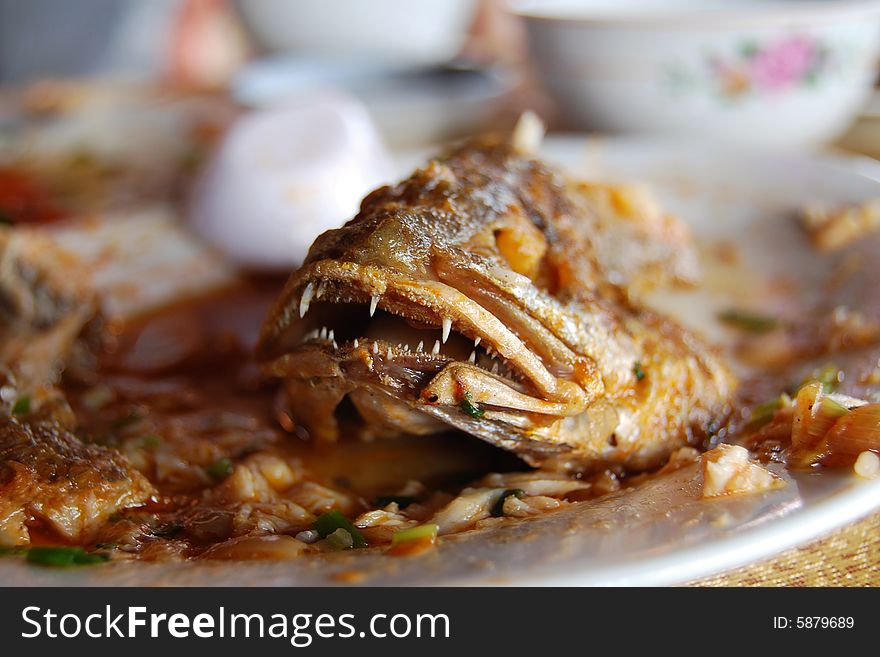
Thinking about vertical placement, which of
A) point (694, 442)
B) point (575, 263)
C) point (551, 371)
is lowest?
point (694, 442)

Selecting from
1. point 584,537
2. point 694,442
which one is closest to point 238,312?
point 694,442

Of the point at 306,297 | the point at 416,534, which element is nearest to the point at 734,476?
the point at 416,534

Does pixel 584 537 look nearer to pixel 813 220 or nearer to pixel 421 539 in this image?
pixel 421 539

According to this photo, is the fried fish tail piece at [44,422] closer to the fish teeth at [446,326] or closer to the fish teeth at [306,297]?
the fish teeth at [306,297]

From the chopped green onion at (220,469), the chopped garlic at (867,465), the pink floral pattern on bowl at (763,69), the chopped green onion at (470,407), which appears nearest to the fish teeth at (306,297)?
the chopped green onion at (470,407)

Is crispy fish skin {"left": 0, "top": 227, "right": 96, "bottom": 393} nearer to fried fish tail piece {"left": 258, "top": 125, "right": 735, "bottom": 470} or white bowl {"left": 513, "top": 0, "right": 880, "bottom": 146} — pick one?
fried fish tail piece {"left": 258, "top": 125, "right": 735, "bottom": 470}
